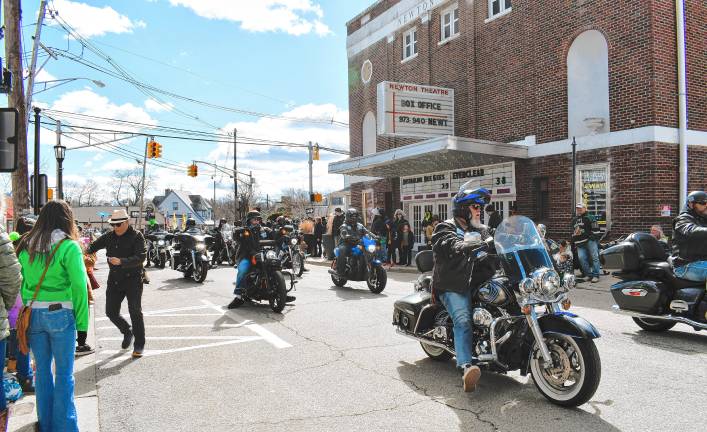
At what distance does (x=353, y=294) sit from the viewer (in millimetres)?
10984

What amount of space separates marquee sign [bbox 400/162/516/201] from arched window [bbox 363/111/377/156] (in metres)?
3.58

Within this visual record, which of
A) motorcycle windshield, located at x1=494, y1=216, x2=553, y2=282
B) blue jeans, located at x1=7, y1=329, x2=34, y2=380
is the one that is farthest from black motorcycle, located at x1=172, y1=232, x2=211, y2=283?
motorcycle windshield, located at x1=494, y1=216, x2=553, y2=282

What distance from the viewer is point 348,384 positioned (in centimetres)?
508

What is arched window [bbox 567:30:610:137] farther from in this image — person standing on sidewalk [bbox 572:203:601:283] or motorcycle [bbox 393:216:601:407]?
motorcycle [bbox 393:216:601:407]

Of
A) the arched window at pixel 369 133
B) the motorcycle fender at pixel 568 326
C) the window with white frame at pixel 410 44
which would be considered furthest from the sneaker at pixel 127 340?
the arched window at pixel 369 133

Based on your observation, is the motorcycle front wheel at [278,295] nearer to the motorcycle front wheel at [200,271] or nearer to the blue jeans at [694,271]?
the motorcycle front wheel at [200,271]

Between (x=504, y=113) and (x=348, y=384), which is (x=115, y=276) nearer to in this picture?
(x=348, y=384)

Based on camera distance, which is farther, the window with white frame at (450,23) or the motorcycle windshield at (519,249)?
the window with white frame at (450,23)

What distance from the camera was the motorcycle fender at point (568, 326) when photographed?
13.2ft

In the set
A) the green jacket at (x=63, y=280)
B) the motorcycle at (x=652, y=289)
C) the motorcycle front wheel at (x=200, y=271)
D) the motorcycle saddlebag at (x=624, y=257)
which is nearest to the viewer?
the green jacket at (x=63, y=280)

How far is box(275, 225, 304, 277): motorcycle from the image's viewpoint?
1148cm

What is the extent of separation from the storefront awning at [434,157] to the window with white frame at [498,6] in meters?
5.20

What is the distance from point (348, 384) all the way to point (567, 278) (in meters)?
2.27

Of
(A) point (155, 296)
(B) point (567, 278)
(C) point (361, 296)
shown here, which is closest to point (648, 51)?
(C) point (361, 296)
